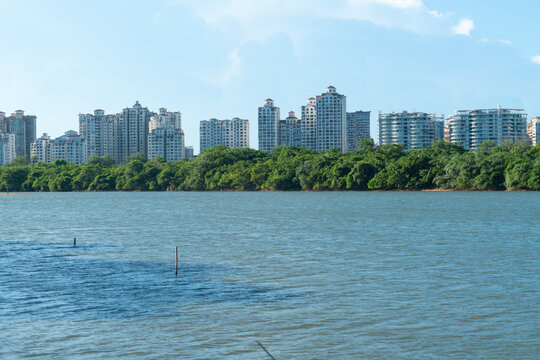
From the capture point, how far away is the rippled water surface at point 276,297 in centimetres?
1371

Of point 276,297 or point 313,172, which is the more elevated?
point 313,172

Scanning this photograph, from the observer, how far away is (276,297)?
18.8m

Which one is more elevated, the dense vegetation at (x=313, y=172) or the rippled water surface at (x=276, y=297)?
the dense vegetation at (x=313, y=172)

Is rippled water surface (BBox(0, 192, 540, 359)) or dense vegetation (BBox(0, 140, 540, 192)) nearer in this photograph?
rippled water surface (BBox(0, 192, 540, 359))

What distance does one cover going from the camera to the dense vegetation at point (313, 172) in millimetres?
101750

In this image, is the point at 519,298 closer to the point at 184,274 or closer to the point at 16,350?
the point at 184,274

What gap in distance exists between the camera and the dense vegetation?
334ft

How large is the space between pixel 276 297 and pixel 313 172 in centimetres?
10362

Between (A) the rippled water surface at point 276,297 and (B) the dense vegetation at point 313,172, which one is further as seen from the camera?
(B) the dense vegetation at point 313,172

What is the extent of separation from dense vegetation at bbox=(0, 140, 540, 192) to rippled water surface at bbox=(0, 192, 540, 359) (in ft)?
225

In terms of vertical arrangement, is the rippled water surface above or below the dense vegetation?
below

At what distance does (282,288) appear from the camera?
20.3 m

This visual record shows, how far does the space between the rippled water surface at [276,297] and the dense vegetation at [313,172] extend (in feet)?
225

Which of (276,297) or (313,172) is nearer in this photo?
(276,297)
